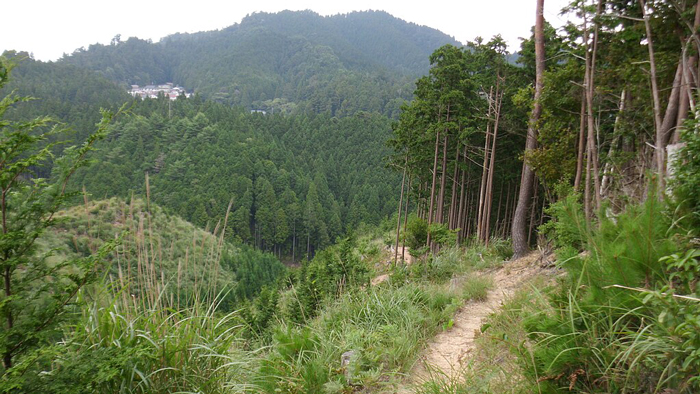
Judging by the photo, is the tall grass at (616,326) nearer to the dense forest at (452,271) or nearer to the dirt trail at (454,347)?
the dense forest at (452,271)

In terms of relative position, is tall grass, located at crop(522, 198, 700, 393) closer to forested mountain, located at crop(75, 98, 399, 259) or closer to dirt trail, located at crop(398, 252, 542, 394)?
dirt trail, located at crop(398, 252, 542, 394)

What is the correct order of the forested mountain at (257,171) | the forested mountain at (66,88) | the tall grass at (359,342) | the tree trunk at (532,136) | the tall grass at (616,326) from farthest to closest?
the forested mountain at (66,88)
the forested mountain at (257,171)
the tree trunk at (532,136)
the tall grass at (359,342)
the tall grass at (616,326)

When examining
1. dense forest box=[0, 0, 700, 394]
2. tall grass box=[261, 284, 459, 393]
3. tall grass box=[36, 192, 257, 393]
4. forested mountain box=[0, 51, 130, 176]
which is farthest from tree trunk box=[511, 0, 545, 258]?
forested mountain box=[0, 51, 130, 176]

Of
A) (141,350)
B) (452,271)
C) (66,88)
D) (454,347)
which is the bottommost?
(452,271)

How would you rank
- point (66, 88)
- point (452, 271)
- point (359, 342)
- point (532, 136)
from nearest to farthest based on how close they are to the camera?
point (359, 342), point (452, 271), point (532, 136), point (66, 88)

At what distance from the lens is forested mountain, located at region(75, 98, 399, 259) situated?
52281 millimetres

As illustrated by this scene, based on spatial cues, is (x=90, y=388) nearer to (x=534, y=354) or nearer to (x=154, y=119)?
(x=534, y=354)

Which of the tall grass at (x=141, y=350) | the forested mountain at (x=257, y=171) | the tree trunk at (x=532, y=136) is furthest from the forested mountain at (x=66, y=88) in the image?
the tall grass at (x=141, y=350)

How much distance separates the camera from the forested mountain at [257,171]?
52.3m

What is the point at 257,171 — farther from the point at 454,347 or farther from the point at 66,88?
the point at 66,88

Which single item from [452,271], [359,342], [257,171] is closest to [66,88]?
[257,171]

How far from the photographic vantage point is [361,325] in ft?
12.4

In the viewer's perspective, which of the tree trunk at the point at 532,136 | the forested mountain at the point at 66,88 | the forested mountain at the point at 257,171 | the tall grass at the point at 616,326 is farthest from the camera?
the forested mountain at the point at 66,88

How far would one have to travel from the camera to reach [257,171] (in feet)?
203
